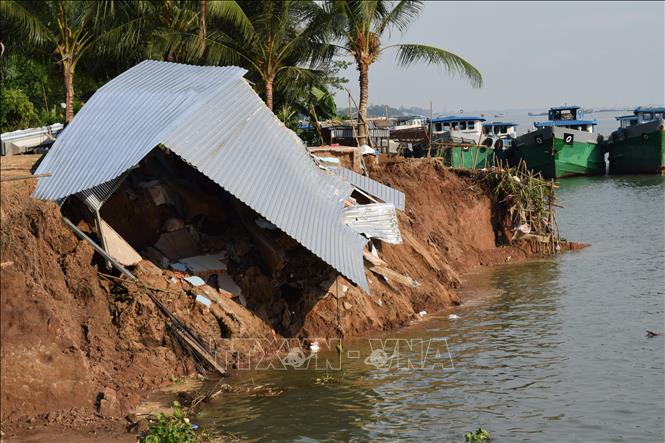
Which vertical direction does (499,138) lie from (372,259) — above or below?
above

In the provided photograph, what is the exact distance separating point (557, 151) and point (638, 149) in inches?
210

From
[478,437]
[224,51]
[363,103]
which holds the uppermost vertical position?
[224,51]

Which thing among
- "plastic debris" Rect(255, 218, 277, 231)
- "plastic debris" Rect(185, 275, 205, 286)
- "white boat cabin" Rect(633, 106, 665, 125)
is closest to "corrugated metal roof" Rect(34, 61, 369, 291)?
"plastic debris" Rect(255, 218, 277, 231)

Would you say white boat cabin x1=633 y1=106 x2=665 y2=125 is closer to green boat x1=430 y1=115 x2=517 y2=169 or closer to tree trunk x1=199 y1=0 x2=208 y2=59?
green boat x1=430 y1=115 x2=517 y2=169

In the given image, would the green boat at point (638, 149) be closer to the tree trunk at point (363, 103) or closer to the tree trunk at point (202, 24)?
the tree trunk at point (363, 103)

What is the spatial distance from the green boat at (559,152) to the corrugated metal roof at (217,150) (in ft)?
109

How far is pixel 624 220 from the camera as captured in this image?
31578mm

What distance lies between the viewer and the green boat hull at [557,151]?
157 ft

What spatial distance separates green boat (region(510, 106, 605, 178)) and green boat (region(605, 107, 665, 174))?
0.90 meters

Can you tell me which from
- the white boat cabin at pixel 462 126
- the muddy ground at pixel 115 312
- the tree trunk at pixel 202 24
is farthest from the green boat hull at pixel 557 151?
the muddy ground at pixel 115 312

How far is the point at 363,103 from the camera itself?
26.5 metres

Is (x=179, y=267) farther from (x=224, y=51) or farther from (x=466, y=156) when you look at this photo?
(x=466, y=156)

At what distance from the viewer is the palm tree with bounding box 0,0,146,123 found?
850 inches

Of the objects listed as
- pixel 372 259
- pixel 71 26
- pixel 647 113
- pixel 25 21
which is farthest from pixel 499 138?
pixel 372 259
